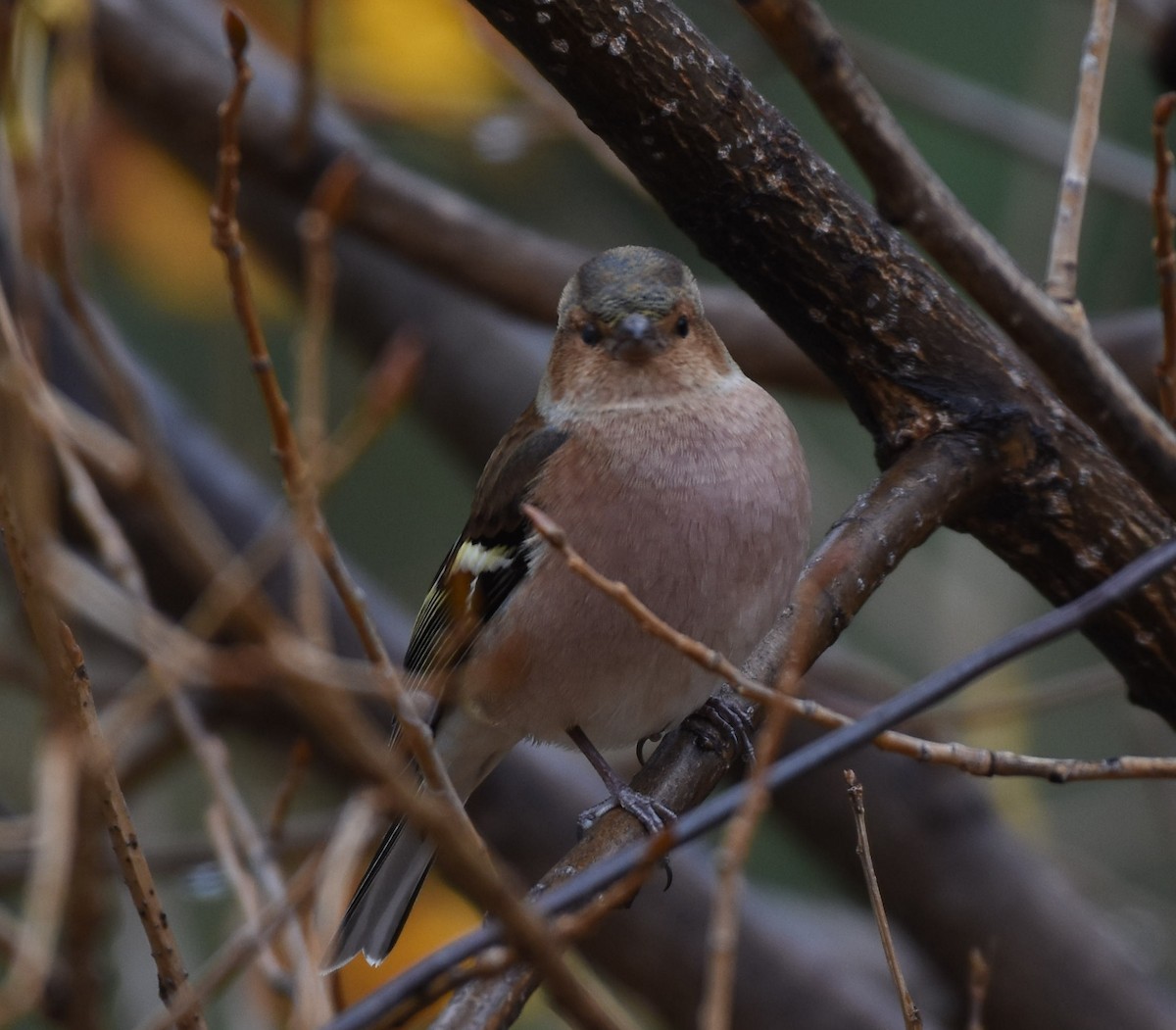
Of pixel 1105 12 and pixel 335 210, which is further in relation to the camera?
pixel 335 210

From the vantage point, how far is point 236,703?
4.86 m

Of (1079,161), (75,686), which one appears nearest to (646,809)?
(75,686)

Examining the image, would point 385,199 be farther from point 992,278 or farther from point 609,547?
point 992,278

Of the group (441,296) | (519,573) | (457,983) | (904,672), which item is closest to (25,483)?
(457,983)

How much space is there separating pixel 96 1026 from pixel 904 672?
6.59 meters

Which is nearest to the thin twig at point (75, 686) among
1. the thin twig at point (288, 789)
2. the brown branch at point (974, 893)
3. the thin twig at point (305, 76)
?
the thin twig at point (288, 789)

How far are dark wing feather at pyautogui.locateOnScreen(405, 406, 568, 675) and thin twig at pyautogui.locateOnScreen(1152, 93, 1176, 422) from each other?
1.35m

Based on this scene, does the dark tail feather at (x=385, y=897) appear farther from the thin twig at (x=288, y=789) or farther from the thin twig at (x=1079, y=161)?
the thin twig at (x=1079, y=161)

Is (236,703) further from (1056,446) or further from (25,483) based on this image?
(25,483)

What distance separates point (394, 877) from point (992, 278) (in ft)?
6.57

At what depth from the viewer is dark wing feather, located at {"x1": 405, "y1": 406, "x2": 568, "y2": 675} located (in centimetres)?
357

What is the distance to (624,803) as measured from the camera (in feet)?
8.36

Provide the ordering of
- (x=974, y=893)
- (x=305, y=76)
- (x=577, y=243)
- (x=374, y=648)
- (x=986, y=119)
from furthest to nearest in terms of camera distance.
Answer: (x=577, y=243) < (x=986, y=119) < (x=974, y=893) < (x=305, y=76) < (x=374, y=648)

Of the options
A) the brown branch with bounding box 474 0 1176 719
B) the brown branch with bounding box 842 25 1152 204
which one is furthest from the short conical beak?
the brown branch with bounding box 842 25 1152 204
